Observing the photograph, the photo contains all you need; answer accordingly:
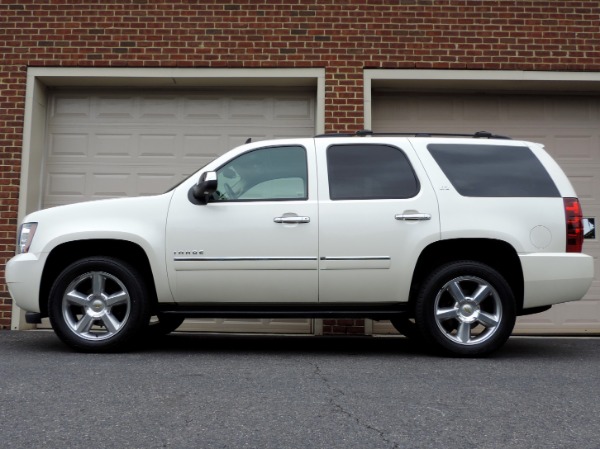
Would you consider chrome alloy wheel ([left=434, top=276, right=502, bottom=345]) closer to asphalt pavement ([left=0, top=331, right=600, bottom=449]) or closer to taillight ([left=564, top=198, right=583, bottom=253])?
asphalt pavement ([left=0, top=331, right=600, bottom=449])

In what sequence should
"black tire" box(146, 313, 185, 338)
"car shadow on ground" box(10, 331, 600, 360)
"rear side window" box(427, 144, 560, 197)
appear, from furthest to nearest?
"black tire" box(146, 313, 185, 338) < "car shadow on ground" box(10, 331, 600, 360) < "rear side window" box(427, 144, 560, 197)

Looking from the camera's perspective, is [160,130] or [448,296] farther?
[160,130]

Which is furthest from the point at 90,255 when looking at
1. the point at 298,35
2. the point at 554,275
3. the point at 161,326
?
the point at 298,35

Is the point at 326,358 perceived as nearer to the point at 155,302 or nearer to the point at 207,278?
the point at 207,278

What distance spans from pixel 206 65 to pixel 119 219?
3.68m

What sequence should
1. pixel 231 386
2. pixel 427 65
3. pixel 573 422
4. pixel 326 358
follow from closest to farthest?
1. pixel 573 422
2. pixel 231 386
3. pixel 326 358
4. pixel 427 65

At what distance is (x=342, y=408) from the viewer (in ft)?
12.3

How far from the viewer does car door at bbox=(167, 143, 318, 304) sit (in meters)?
5.71

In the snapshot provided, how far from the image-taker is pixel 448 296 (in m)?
5.76

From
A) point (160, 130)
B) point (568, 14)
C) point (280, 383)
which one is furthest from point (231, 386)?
point (568, 14)

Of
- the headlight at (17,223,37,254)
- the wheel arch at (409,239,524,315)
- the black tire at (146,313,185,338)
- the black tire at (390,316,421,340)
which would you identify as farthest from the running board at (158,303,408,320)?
the headlight at (17,223,37,254)

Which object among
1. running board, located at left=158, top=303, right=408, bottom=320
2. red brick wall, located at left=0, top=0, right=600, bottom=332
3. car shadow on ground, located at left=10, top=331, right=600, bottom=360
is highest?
red brick wall, located at left=0, top=0, right=600, bottom=332

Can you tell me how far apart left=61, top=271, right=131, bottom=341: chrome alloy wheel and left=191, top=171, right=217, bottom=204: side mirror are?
1.00 meters

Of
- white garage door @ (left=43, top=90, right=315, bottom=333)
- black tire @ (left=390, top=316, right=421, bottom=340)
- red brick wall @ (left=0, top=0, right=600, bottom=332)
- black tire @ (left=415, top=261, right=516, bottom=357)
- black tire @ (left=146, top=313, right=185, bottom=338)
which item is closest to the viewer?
black tire @ (left=415, top=261, right=516, bottom=357)
